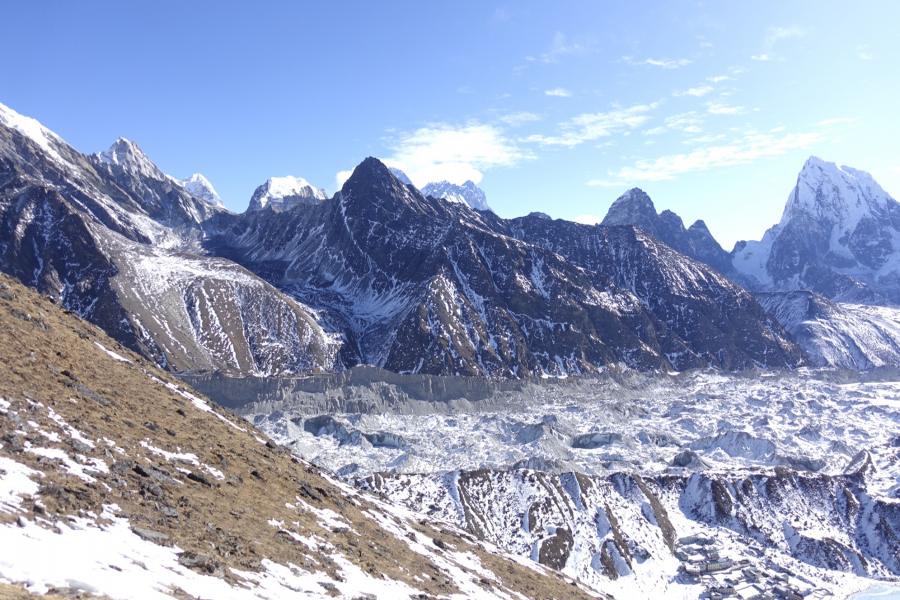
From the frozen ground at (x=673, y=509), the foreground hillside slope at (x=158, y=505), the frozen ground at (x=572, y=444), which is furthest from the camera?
the frozen ground at (x=572, y=444)

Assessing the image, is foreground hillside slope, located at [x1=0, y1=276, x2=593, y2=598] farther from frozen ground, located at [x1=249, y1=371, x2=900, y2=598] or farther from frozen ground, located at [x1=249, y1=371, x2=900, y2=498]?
frozen ground, located at [x1=249, y1=371, x2=900, y2=498]

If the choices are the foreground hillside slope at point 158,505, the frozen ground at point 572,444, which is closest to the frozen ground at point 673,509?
the frozen ground at point 572,444

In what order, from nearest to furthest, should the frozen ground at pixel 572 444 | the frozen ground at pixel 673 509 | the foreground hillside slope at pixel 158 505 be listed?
the foreground hillside slope at pixel 158 505 → the frozen ground at pixel 673 509 → the frozen ground at pixel 572 444

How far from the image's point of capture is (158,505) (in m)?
27.9

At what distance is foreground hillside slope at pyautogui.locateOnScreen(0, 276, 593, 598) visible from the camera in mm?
21578

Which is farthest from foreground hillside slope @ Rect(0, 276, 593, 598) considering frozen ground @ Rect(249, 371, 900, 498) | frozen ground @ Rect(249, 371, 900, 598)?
frozen ground @ Rect(249, 371, 900, 498)

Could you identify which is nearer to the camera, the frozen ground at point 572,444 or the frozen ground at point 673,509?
the frozen ground at point 673,509

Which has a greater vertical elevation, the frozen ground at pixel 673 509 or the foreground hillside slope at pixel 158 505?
the foreground hillside slope at pixel 158 505

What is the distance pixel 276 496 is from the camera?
38031mm

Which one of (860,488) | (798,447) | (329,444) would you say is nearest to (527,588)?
(860,488)

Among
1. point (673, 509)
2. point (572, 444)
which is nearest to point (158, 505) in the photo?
point (673, 509)

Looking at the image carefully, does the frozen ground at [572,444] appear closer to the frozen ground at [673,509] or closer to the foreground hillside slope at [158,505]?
the frozen ground at [673,509]

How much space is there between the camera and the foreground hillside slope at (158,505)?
2158 cm

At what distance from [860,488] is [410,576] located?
12327cm
